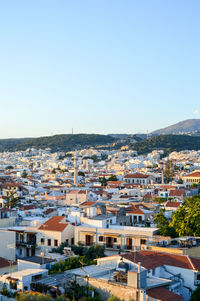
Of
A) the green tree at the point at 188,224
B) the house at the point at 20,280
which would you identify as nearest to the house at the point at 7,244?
the green tree at the point at 188,224

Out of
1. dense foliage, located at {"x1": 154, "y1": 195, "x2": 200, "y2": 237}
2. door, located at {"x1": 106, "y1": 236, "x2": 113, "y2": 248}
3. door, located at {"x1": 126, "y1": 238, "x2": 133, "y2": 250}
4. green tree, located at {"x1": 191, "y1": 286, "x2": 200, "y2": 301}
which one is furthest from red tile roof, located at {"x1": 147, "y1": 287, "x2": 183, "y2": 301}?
dense foliage, located at {"x1": 154, "y1": 195, "x2": 200, "y2": 237}

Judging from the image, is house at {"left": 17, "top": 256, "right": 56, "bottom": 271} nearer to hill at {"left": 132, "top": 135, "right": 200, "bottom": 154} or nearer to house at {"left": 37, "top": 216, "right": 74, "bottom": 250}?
house at {"left": 37, "top": 216, "right": 74, "bottom": 250}

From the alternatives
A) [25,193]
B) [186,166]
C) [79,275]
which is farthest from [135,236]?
[186,166]

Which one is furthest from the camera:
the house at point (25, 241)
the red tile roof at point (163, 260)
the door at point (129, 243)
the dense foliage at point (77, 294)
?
the house at point (25, 241)

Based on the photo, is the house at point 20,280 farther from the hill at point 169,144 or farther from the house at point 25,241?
the hill at point 169,144

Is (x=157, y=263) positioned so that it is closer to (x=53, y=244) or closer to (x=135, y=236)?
(x=135, y=236)

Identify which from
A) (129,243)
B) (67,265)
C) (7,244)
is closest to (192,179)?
(129,243)
